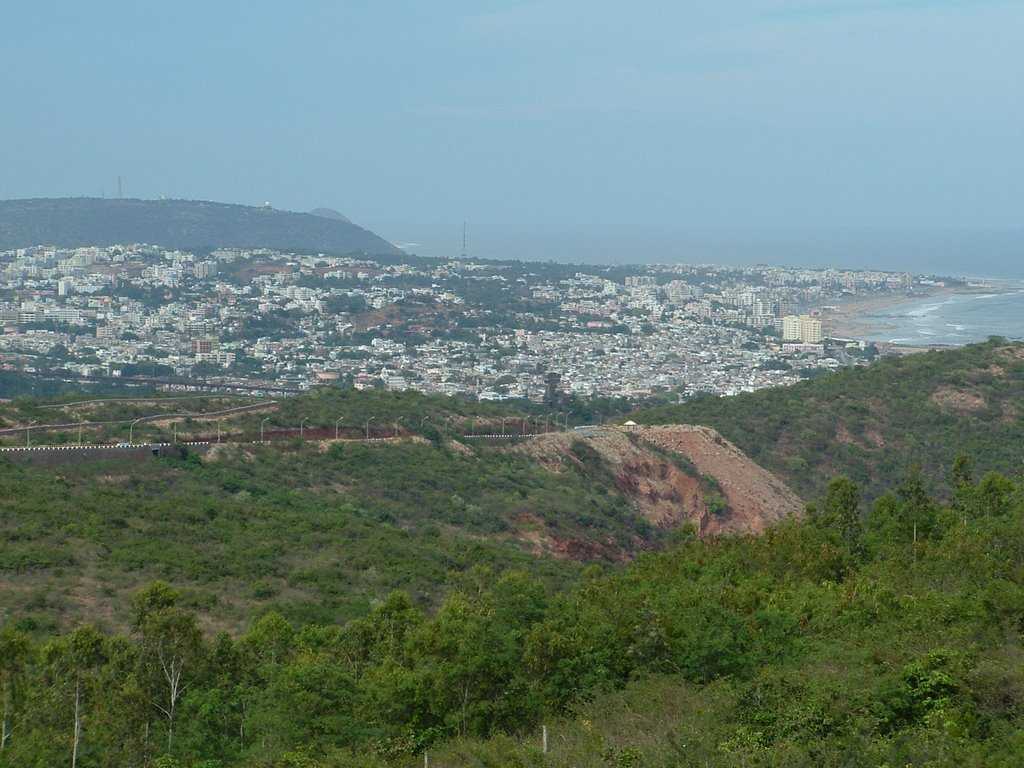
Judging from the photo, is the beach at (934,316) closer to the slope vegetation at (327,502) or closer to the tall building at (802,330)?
the tall building at (802,330)

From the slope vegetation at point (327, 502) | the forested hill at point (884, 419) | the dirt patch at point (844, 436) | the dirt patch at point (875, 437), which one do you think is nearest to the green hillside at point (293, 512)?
the slope vegetation at point (327, 502)

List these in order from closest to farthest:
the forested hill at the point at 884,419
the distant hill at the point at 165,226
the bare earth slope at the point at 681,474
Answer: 1. the bare earth slope at the point at 681,474
2. the forested hill at the point at 884,419
3. the distant hill at the point at 165,226

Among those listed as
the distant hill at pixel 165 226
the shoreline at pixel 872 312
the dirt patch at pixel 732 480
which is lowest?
the dirt patch at pixel 732 480

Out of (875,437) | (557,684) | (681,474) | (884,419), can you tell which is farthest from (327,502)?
(884,419)

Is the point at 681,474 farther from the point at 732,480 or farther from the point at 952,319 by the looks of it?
the point at 952,319

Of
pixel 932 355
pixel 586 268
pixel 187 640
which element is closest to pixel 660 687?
pixel 187 640

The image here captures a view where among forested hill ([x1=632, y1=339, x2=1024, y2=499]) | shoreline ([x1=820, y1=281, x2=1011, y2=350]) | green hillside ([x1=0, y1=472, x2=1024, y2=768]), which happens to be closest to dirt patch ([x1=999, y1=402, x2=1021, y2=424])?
forested hill ([x1=632, y1=339, x2=1024, y2=499])

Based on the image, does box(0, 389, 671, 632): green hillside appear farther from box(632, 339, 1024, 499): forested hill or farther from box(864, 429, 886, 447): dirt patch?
Result: box(864, 429, 886, 447): dirt patch
